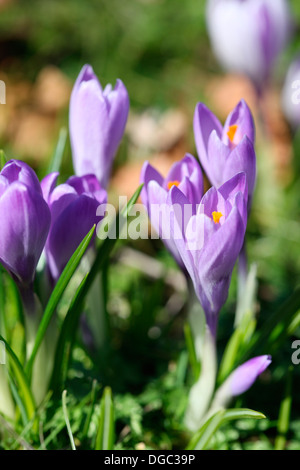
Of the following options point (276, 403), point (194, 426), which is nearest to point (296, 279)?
point (276, 403)

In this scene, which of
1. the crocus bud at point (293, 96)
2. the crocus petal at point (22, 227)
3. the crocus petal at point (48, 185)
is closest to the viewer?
the crocus petal at point (22, 227)

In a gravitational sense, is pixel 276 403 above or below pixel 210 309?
below

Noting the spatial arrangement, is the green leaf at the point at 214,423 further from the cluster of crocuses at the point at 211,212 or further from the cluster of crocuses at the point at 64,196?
the cluster of crocuses at the point at 64,196

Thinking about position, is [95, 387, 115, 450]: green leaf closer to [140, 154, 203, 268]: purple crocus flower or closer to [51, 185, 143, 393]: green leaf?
[51, 185, 143, 393]: green leaf

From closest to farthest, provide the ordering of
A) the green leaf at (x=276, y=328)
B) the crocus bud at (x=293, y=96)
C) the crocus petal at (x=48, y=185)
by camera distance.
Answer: the crocus petal at (x=48, y=185) < the green leaf at (x=276, y=328) < the crocus bud at (x=293, y=96)

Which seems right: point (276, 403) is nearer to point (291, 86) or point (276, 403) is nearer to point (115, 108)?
point (115, 108)

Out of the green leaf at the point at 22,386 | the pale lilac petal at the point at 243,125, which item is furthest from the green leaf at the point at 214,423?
the pale lilac petal at the point at 243,125

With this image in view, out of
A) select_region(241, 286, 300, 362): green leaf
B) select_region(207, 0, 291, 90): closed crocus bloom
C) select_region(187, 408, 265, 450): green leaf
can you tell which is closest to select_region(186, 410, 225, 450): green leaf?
select_region(187, 408, 265, 450): green leaf
